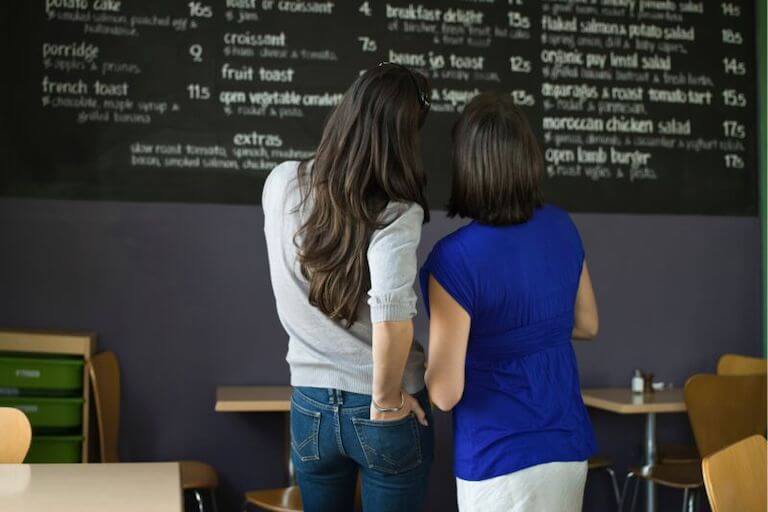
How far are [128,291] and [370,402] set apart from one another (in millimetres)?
2183

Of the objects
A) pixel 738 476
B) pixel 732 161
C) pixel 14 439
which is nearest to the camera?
pixel 738 476

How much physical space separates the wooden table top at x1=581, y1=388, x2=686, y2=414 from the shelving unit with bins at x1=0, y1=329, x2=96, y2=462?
1.86 metres

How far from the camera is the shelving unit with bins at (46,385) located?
135 inches

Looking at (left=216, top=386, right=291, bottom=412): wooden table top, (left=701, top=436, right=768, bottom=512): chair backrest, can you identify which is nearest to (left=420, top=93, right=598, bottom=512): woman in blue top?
(left=701, top=436, right=768, bottom=512): chair backrest

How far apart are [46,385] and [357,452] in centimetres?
194

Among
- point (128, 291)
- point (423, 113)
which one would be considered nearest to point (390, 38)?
point (128, 291)

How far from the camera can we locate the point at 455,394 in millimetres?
1831

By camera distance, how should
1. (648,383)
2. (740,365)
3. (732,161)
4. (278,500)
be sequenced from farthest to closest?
(732,161) < (740,365) < (648,383) < (278,500)

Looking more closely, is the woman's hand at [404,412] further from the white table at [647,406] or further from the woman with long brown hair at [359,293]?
the white table at [647,406]

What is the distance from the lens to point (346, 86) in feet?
13.2

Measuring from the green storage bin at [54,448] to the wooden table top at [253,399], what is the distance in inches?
21.4

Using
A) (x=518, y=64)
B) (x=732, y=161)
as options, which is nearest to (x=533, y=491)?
(x=518, y=64)

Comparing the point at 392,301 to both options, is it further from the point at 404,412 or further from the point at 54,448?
the point at 54,448

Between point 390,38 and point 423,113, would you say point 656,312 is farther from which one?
point 423,113
